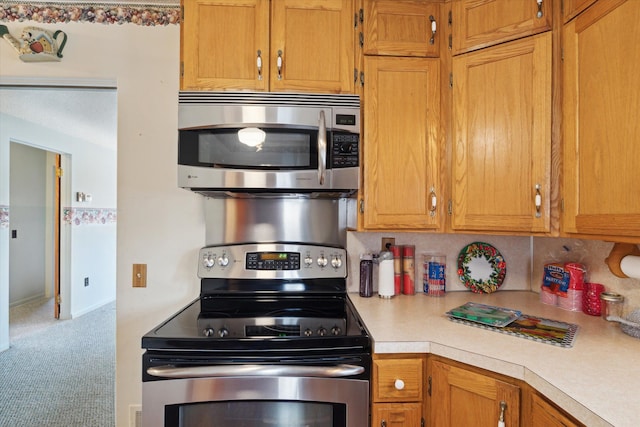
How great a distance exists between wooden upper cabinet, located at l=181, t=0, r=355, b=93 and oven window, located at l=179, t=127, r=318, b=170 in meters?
0.21

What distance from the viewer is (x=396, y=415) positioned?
109 centimetres

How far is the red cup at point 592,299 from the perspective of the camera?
1350 millimetres

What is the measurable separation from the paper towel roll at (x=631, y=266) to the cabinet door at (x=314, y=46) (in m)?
1.22

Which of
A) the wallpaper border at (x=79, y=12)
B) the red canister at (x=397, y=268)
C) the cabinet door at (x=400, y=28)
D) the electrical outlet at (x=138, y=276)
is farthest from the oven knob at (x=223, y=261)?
the wallpaper border at (x=79, y=12)

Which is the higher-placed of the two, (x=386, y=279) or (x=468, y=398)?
(x=386, y=279)

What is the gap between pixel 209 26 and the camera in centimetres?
142

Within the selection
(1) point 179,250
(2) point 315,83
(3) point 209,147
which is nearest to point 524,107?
(2) point 315,83

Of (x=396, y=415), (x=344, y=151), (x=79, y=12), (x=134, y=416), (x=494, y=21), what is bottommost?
(x=134, y=416)

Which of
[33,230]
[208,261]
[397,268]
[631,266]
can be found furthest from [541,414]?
[33,230]

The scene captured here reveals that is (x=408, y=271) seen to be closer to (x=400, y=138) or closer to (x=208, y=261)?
(x=400, y=138)

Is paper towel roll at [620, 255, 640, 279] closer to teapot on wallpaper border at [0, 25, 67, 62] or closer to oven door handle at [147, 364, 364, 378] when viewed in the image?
oven door handle at [147, 364, 364, 378]

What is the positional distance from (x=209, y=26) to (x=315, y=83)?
52cm

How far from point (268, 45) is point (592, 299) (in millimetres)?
1738

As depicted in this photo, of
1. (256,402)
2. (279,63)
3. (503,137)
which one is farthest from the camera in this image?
(279,63)
